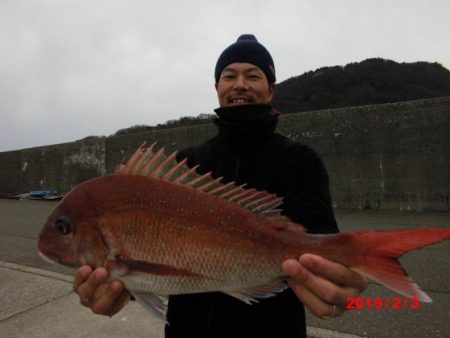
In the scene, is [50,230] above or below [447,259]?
above

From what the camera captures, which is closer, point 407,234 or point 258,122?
point 407,234

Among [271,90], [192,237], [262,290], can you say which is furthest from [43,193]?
[262,290]

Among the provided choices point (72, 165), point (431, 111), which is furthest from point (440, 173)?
point (72, 165)

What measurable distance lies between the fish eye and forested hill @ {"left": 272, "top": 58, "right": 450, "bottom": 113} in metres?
16.4

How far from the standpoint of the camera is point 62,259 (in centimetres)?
156

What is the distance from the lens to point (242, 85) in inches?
86.0

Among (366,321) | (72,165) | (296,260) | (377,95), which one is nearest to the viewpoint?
(296,260)

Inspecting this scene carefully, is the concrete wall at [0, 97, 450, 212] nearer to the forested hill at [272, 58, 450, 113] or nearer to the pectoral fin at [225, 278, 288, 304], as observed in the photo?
the forested hill at [272, 58, 450, 113]

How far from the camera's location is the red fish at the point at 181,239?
4.76 ft

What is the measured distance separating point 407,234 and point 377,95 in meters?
20.7

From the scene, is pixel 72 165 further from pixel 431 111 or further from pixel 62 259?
pixel 62 259

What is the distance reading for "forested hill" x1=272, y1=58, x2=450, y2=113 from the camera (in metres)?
19.4

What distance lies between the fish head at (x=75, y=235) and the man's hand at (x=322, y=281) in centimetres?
77

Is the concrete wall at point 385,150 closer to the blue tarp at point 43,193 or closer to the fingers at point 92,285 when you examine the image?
the fingers at point 92,285
